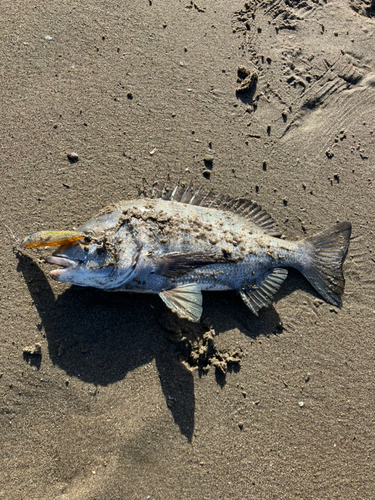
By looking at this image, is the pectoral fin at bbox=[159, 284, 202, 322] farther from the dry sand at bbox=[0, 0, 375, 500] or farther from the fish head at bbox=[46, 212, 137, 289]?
the fish head at bbox=[46, 212, 137, 289]

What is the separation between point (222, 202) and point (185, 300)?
1.40 metres

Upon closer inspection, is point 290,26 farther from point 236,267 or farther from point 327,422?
point 327,422

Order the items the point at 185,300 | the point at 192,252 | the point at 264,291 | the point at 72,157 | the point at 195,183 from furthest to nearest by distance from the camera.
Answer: the point at 195,183
the point at 72,157
the point at 264,291
the point at 192,252
the point at 185,300

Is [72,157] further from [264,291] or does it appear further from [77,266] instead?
[264,291]

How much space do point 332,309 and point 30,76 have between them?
16.7ft

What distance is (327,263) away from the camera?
13.7 ft

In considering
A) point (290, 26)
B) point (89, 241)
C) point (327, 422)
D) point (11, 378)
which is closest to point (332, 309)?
point (327, 422)

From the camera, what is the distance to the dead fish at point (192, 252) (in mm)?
3457

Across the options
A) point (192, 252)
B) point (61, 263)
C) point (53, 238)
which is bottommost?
point (61, 263)

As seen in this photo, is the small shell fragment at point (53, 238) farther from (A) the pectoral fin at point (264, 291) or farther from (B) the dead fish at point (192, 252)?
(A) the pectoral fin at point (264, 291)

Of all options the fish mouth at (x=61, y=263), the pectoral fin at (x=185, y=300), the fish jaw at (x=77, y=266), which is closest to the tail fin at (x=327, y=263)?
the pectoral fin at (x=185, y=300)


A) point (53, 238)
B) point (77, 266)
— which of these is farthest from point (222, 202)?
point (53, 238)

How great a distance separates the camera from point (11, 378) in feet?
11.5

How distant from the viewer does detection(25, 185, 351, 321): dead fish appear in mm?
3457
